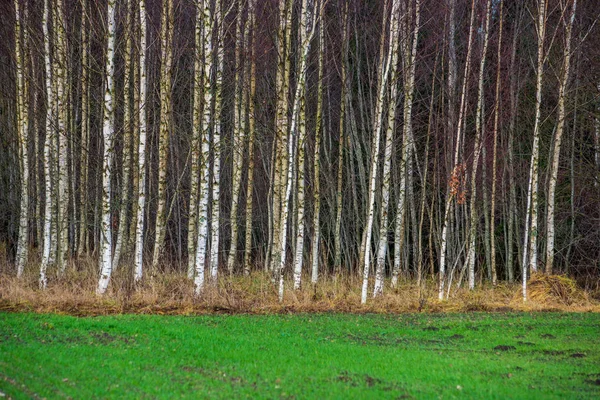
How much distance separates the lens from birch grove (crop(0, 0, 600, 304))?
1733cm

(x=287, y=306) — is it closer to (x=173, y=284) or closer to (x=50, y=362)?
(x=173, y=284)

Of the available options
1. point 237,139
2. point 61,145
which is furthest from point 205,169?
point 237,139

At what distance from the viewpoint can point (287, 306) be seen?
52.2ft

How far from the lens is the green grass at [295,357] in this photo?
8.26 metres

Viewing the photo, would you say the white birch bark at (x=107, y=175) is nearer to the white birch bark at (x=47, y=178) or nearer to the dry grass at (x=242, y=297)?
the dry grass at (x=242, y=297)

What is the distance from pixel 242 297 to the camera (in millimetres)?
16484

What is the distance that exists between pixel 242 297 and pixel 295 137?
4.56 metres

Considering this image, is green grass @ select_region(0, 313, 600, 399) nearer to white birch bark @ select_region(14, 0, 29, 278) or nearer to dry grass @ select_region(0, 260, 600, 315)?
dry grass @ select_region(0, 260, 600, 315)

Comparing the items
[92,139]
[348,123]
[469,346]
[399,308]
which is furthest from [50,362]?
[92,139]

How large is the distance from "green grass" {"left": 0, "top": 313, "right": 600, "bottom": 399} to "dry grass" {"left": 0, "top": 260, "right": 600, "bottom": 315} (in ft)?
3.83

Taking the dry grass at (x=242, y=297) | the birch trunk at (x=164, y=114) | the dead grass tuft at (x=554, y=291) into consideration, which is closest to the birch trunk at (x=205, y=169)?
the dry grass at (x=242, y=297)

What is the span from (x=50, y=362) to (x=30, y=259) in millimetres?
14501

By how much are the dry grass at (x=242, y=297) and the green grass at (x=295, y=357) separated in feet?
3.83

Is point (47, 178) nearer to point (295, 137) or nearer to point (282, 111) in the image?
point (282, 111)
